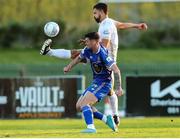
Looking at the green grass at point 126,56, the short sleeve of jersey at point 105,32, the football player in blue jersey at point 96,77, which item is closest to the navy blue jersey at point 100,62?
the football player in blue jersey at point 96,77

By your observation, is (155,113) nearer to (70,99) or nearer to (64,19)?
(70,99)

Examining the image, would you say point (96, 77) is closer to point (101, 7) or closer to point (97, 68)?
point (97, 68)

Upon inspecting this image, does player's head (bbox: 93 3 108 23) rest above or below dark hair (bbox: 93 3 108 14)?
below

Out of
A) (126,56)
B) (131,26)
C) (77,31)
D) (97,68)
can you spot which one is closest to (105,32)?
(131,26)

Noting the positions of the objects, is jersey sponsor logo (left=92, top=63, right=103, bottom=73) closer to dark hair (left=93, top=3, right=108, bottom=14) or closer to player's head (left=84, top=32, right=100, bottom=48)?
player's head (left=84, top=32, right=100, bottom=48)

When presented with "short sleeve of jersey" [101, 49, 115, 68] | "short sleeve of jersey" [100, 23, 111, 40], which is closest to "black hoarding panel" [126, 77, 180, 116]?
"short sleeve of jersey" [100, 23, 111, 40]

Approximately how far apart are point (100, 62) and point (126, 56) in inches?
1425

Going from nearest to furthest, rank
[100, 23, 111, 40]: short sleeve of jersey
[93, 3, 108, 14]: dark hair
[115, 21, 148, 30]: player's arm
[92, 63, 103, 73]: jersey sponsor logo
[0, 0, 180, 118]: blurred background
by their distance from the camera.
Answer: [92, 63, 103, 73]: jersey sponsor logo, [100, 23, 111, 40]: short sleeve of jersey, [93, 3, 108, 14]: dark hair, [115, 21, 148, 30]: player's arm, [0, 0, 180, 118]: blurred background

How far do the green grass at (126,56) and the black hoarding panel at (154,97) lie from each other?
21919 millimetres

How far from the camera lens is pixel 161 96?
2817cm

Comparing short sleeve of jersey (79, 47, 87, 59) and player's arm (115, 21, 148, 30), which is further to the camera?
player's arm (115, 21, 148, 30)

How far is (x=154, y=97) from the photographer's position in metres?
28.2

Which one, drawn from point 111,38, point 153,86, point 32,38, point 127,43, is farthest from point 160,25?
point 111,38

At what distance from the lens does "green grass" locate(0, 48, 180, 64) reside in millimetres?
51375
